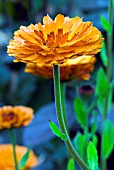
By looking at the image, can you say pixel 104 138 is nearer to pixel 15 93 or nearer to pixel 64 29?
pixel 64 29

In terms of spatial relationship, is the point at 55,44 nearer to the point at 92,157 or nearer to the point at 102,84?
the point at 92,157

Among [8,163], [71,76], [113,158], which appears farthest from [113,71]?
[71,76]

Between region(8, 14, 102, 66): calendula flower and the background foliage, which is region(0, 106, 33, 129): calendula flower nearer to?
region(8, 14, 102, 66): calendula flower

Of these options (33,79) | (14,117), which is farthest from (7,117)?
(33,79)

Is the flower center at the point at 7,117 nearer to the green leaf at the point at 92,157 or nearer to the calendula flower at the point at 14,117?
the calendula flower at the point at 14,117

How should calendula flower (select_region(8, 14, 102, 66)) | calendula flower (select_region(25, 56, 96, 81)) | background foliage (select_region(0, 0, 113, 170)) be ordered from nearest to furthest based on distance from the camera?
calendula flower (select_region(8, 14, 102, 66)) → calendula flower (select_region(25, 56, 96, 81)) → background foliage (select_region(0, 0, 113, 170))

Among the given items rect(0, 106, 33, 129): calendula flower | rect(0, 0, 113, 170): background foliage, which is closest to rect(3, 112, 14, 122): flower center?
rect(0, 106, 33, 129): calendula flower
